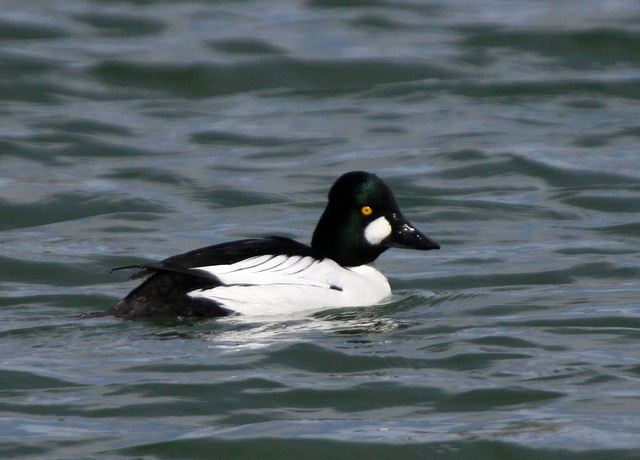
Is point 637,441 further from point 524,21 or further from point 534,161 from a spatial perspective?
point 524,21

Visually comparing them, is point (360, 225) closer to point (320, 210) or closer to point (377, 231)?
point (377, 231)

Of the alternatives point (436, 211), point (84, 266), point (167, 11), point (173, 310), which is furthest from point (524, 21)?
point (173, 310)

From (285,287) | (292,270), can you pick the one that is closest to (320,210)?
(292,270)

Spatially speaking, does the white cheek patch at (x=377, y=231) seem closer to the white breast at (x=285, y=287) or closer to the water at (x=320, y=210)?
the white breast at (x=285, y=287)

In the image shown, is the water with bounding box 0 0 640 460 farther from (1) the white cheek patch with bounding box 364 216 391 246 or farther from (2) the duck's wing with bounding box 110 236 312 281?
(1) the white cheek patch with bounding box 364 216 391 246

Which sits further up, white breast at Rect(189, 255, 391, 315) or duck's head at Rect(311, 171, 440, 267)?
duck's head at Rect(311, 171, 440, 267)

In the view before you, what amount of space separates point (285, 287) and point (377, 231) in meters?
0.83

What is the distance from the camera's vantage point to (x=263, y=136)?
1356 centimetres

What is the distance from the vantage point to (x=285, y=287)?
7.76 meters

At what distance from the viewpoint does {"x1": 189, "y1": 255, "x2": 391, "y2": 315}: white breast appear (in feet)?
25.0

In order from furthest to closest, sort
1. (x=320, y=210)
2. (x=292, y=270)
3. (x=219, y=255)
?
(x=320, y=210), (x=292, y=270), (x=219, y=255)

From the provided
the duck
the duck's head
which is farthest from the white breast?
the duck's head

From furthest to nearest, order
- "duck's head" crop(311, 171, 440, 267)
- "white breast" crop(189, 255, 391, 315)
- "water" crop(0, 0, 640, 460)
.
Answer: "duck's head" crop(311, 171, 440, 267) → "white breast" crop(189, 255, 391, 315) → "water" crop(0, 0, 640, 460)

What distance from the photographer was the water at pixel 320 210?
6172mm
